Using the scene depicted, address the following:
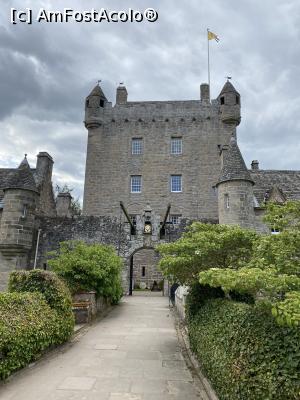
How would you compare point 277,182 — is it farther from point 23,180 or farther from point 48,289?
point 48,289

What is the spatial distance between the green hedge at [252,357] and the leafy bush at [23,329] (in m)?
3.31

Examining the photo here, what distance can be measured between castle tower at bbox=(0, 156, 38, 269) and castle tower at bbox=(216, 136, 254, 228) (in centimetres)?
1138

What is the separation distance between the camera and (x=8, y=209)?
771 inches

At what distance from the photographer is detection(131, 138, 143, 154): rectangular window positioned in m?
30.2

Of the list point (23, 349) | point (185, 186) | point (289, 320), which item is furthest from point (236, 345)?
point (185, 186)

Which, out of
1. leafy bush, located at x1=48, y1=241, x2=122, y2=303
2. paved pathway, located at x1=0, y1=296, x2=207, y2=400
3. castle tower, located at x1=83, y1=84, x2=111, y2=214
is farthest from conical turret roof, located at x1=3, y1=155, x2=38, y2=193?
paved pathway, located at x1=0, y1=296, x2=207, y2=400

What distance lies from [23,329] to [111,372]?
186 centimetres

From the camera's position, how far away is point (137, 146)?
30375mm


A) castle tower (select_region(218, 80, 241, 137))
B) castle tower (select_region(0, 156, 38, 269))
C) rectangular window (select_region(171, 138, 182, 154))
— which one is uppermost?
castle tower (select_region(218, 80, 241, 137))

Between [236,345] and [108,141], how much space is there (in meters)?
27.2

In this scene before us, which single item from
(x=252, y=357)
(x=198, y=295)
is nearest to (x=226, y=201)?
(x=198, y=295)

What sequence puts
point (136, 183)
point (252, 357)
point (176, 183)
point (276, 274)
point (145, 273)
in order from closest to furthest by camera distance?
point (252, 357)
point (276, 274)
point (176, 183)
point (136, 183)
point (145, 273)

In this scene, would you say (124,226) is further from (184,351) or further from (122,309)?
(184,351)

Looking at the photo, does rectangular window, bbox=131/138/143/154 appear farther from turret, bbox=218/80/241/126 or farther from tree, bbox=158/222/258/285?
tree, bbox=158/222/258/285
